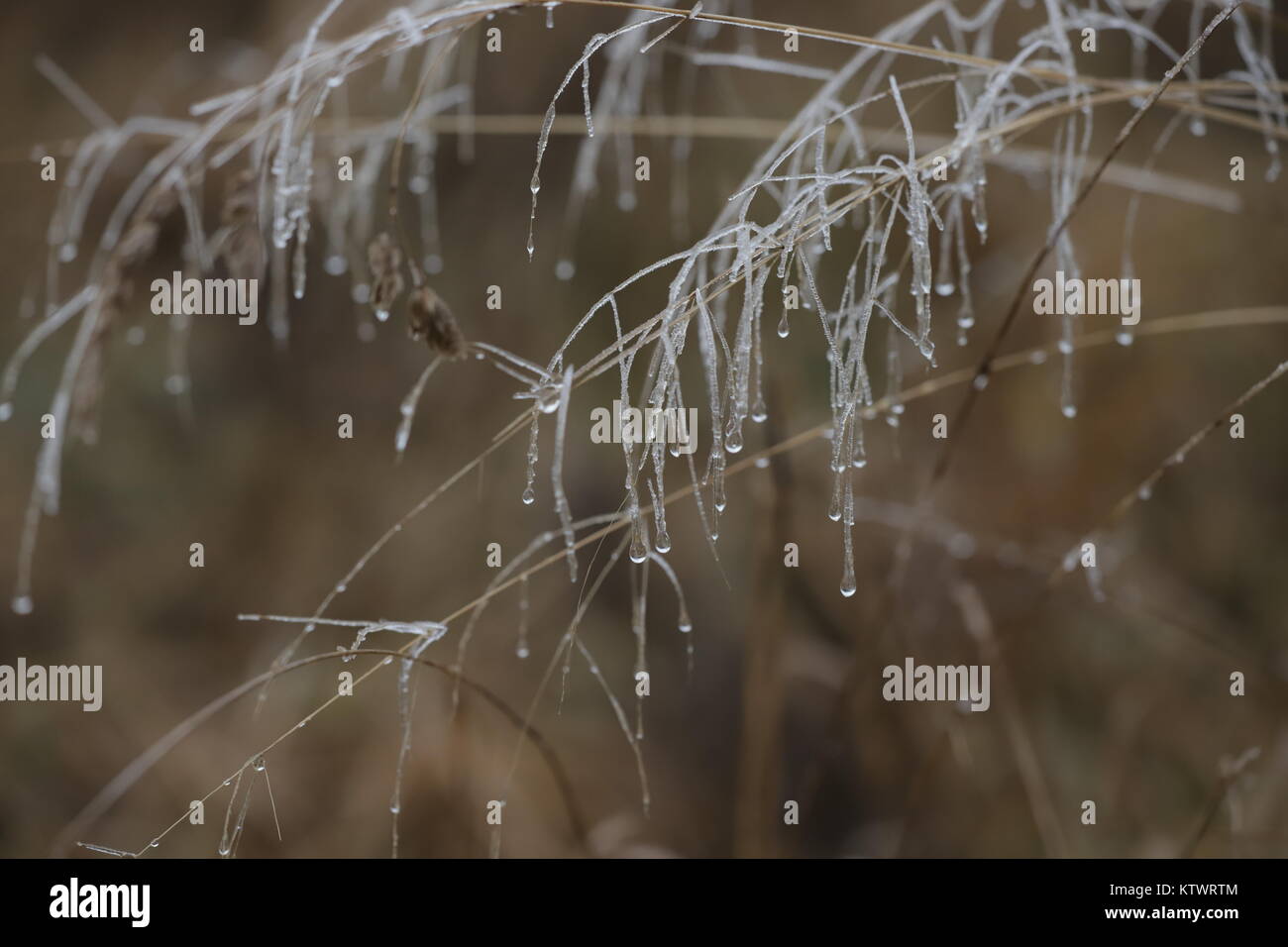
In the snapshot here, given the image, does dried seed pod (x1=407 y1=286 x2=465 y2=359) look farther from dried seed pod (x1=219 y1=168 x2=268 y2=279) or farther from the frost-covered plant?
dried seed pod (x1=219 y1=168 x2=268 y2=279)

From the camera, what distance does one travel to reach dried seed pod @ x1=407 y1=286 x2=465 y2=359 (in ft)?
1.16

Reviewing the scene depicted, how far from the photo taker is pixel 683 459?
955 millimetres

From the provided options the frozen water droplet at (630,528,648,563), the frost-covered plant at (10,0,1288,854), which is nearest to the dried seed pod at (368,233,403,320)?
the frost-covered plant at (10,0,1288,854)

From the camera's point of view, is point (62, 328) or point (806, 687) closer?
point (806, 687)

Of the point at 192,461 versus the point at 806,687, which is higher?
the point at 192,461

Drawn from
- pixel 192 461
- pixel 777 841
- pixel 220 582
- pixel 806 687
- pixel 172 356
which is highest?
pixel 172 356

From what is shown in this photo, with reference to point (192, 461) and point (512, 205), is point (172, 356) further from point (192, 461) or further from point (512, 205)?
point (512, 205)

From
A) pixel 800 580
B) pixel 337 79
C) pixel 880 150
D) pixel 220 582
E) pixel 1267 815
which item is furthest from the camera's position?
pixel 220 582

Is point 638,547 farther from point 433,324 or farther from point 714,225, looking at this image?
point 714,225

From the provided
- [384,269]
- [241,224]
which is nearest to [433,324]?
[384,269]

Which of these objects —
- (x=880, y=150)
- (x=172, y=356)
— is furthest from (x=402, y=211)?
(x=880, y=150)

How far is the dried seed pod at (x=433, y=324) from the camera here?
35 centimetres

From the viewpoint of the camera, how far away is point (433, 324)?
358 millimetres

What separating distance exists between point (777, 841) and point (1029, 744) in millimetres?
250
